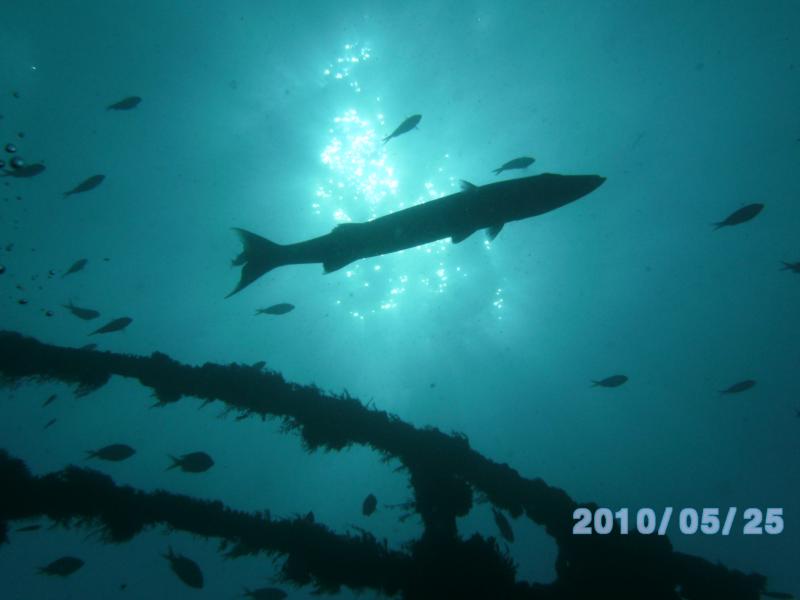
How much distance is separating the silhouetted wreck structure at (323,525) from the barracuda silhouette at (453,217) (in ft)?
6.29

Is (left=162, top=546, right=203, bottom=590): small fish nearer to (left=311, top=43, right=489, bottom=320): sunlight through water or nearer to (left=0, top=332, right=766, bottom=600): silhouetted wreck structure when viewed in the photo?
(left=0, top=332, right=766, bottom=600): silhouetted wreck structure

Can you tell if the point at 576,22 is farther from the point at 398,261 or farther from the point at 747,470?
the point at 747,470

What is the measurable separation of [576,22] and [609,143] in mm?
4478

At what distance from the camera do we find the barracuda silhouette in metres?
6.66

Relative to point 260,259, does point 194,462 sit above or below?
below

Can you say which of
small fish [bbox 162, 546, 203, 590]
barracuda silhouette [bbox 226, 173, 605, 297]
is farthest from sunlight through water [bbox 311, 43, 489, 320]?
small fish [bbox 162, 546, 203, 590]

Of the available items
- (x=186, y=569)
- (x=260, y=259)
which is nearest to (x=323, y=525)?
(x=186, y=569)

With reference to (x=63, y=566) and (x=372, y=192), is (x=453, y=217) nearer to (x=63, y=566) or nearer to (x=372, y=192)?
(x=372, y=192)

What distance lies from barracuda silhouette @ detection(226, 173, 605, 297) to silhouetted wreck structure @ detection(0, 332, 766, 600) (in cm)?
192

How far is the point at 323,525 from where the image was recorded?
20.3 ft

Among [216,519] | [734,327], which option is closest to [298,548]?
[216,519]

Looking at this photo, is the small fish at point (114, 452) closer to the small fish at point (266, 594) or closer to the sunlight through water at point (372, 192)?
the small fish at point (266, 594)

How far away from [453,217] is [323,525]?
5133 mm

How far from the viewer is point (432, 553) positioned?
17.7 ft
